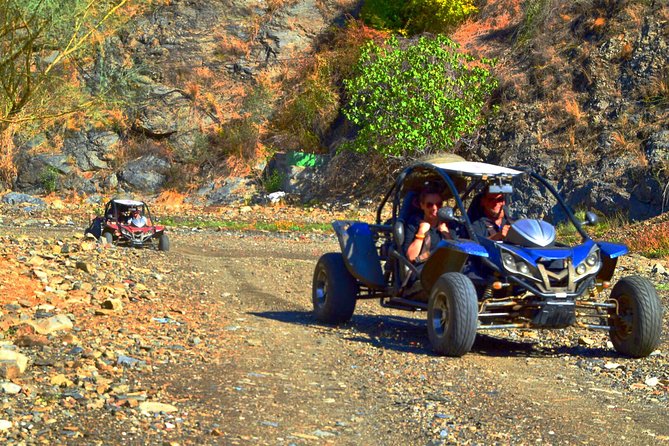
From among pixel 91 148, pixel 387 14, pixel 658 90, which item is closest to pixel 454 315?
pixel 658 90

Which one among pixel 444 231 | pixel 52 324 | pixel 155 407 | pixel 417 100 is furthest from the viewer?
pixel 417 100

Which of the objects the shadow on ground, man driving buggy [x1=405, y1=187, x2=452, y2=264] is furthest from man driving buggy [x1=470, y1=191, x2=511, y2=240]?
the shadow on ground

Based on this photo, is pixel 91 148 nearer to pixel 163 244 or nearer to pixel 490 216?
pixel 163 244

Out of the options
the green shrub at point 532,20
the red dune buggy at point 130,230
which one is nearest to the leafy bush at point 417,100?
the green shrub at point 532,20

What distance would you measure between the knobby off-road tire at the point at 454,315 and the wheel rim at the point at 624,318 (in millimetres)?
1645

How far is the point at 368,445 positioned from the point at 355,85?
26964 mm

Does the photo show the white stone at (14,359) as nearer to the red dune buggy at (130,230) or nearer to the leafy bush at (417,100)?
the red dune buggy at (130,230)

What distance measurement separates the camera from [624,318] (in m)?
10.1

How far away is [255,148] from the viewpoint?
132 ft

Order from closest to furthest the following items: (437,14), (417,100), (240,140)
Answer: (417,100)
(437,14)
(240,140)

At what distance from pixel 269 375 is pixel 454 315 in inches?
75.4

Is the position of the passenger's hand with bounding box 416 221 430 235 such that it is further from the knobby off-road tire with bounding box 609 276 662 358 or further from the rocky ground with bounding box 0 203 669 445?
the knobby off-road tire with bounding box 609 276 662 358

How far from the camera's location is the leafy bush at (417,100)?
1245 inches

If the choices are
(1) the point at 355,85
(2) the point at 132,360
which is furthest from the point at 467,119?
(2) the point at 132,360
